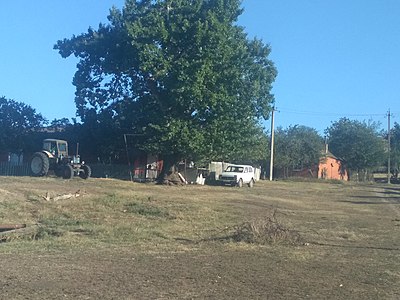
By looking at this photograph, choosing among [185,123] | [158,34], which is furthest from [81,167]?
[158,34]

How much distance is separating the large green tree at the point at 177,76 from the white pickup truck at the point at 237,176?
11.5ft

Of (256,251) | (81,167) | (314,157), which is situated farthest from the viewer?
(314,157)

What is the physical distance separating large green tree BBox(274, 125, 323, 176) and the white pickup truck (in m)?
34.4

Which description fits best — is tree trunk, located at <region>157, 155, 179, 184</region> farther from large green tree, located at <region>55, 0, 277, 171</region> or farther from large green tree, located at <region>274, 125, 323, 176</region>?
large green tree, located at <region>274, 125, 323, 176</region>

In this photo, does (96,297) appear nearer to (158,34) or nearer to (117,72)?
(158,34)

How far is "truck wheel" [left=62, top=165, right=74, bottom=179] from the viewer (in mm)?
39219

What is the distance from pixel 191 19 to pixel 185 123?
26.5 ft

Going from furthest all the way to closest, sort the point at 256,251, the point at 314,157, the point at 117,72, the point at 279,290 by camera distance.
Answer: the point at 314,157 < the point at 117,72 < the point at 256,251 < the point at 279,290

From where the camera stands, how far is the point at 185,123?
42406 mm

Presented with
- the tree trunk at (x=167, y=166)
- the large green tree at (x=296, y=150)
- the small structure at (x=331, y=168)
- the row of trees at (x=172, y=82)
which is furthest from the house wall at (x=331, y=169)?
the tree trunk at (x=167, y=166)

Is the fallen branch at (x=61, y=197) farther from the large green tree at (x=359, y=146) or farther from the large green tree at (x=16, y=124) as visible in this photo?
the large green tree at (x=359, y=146)

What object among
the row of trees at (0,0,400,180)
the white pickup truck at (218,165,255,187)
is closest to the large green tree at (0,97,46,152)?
the row of trees at (0,0,400,180)

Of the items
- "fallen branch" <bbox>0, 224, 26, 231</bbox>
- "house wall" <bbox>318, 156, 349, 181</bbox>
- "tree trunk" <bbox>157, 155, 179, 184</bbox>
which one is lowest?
"fallen branch" <bbox>0, 224, 26, 231</bbox>

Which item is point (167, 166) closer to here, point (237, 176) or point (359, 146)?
point (237, 176)
